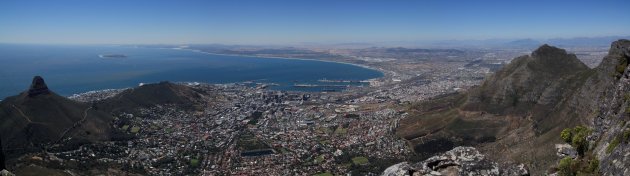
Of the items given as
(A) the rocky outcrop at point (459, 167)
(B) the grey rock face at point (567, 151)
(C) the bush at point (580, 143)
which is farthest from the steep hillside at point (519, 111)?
(A) the rocky outcrop at point (459, 167)

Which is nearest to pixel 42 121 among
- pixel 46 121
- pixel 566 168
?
pixel 46 121

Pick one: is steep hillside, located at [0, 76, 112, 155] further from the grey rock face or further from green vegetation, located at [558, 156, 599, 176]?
green vegetation, located at [558, 156, 599, 176]

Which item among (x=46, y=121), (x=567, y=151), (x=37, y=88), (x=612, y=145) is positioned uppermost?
(x=612, y=145)

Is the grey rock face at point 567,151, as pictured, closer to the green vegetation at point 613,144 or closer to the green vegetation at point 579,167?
the green vegetation at point 579,167

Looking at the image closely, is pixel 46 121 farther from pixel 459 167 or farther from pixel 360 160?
pixel 459 167

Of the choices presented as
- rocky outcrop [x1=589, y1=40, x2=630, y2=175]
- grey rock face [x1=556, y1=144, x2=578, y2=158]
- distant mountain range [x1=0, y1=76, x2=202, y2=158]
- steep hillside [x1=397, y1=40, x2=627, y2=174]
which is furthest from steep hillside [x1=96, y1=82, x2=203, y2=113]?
rocky outcrop [x1=589, y1=40, x2=630, y2=175]
